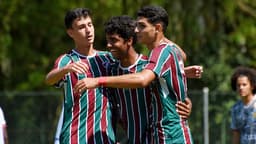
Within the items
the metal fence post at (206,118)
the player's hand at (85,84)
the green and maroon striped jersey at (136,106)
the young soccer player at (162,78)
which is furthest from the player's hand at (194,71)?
the metal fence post at (206,118)

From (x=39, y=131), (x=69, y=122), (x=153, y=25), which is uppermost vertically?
(x=153, y=25)

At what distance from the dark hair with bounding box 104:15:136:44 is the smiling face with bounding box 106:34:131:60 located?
1.3 inches

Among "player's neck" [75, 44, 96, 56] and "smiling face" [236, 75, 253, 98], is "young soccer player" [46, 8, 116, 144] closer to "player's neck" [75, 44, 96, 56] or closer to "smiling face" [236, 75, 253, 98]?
"player's neck" [75, 44, 96, 56]

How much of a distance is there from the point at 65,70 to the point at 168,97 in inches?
35.6

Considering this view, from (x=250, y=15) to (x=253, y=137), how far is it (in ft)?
32.8

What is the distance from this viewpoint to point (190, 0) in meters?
19.2

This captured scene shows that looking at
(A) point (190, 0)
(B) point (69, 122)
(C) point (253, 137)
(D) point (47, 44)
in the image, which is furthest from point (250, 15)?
(B) point (69, 122)

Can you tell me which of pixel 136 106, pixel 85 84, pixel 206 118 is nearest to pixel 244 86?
pixel 136 106

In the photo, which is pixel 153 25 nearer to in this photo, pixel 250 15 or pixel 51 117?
pixel 51 117

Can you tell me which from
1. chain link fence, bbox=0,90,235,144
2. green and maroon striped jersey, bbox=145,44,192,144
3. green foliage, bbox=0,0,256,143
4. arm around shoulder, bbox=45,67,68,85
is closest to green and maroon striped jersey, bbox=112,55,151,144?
green and maroon striped jersey, bbox=145,44,192,144

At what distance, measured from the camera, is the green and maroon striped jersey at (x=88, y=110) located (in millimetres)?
8242

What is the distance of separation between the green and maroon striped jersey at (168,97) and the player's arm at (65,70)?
60 centimetres

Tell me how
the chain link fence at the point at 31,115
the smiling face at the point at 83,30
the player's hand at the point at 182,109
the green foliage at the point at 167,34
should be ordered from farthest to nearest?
the green foliage at the point at 167,34, the chain link fence at the point at 31,115, the smiling face at the point at 83,30, the player's hand at the point at 182,109

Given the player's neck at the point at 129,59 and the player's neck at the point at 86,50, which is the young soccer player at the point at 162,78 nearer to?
the player's neck at the point at 129,59
